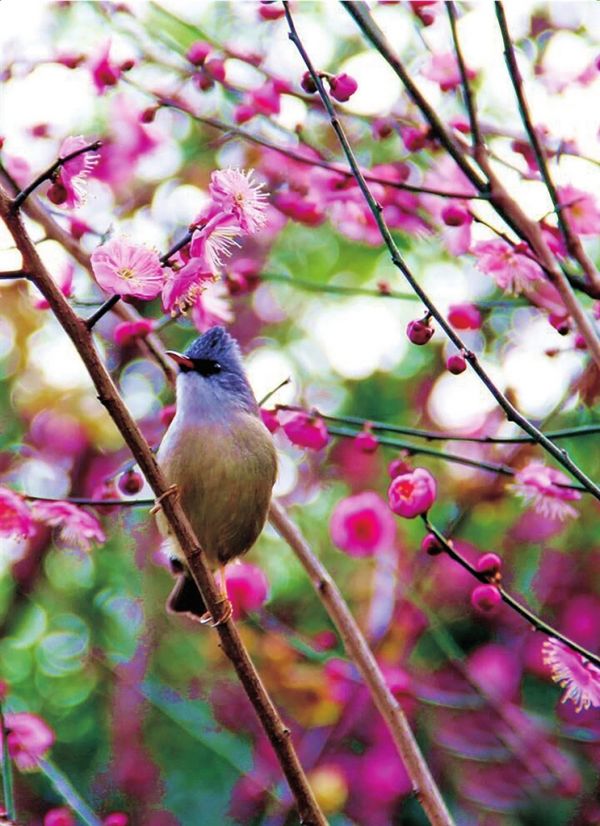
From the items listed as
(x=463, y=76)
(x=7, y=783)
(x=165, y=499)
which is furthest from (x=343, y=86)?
(x=7, y=783)

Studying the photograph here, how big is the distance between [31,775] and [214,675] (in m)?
0.93

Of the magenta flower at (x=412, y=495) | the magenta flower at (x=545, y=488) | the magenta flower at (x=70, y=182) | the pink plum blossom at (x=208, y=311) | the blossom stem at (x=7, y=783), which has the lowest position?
the blossom stem at (x=7, y=783)

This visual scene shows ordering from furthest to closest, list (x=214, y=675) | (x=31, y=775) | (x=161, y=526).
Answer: (x=214, y=675), (x=31, y=775), (x=161, y=526)

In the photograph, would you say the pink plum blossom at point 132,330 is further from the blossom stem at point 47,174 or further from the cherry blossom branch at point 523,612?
the cherry blossom branch at point 523,612

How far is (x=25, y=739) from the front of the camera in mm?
2887

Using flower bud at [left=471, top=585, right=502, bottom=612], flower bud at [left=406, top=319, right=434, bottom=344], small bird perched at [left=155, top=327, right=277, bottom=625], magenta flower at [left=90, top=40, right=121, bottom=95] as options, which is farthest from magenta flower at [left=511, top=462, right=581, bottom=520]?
magenta flower at [left=90, top=40, right=121, bottom=95]

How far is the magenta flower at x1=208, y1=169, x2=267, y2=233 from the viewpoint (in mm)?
2135

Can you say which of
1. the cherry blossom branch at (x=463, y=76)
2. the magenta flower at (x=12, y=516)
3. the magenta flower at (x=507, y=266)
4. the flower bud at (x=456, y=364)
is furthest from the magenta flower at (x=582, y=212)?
the magenta flower at (x=12, y=516)

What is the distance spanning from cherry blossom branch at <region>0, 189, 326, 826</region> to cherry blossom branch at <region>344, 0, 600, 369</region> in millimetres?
685

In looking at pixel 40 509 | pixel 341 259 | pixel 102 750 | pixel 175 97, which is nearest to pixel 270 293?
pixel 341 259

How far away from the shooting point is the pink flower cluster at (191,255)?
2033 millimetres

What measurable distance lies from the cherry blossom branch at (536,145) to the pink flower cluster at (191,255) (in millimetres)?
595

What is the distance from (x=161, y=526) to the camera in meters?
3.25

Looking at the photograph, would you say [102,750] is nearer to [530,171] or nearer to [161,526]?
[161,526]
